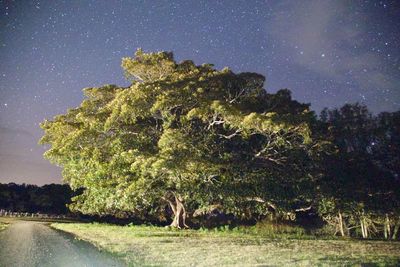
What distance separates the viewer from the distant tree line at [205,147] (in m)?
18.6

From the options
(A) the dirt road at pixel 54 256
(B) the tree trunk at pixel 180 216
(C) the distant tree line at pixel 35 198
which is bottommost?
(A) the dirt road at pixel 54 256

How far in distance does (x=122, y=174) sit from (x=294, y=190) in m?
9.52

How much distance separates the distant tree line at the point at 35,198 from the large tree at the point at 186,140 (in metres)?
39.8

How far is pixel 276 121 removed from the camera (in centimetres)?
1720

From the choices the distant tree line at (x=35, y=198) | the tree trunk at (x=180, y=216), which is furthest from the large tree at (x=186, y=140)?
the distant tree line at (x=35, y=198)

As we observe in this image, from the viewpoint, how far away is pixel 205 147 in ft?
64.4

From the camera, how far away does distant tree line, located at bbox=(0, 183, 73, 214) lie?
60.6 meters

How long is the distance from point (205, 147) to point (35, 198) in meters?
51.2

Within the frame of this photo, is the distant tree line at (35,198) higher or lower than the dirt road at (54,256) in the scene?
higher

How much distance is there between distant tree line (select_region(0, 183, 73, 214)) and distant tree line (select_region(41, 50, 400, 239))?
3808cm

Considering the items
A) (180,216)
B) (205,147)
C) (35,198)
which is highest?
(205,147)

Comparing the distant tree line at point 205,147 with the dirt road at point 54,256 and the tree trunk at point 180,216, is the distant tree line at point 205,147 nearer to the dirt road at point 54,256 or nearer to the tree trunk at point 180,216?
the tree trunk at point 180,216

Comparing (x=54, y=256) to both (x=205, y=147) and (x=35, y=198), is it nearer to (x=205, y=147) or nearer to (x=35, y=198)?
(x=205, y=147)

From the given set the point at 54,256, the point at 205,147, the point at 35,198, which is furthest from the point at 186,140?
the point at 35,198
